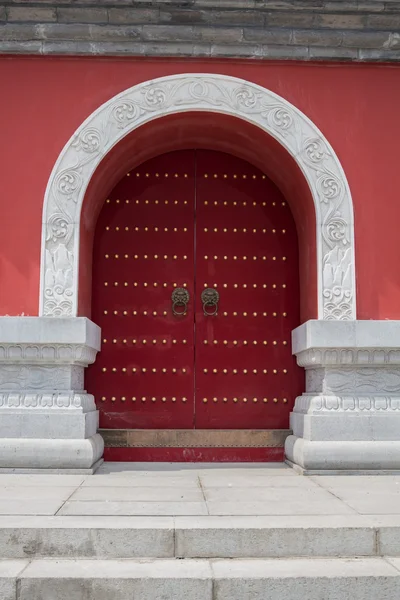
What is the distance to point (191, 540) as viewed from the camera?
2926 mm

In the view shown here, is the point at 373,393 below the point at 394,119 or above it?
below

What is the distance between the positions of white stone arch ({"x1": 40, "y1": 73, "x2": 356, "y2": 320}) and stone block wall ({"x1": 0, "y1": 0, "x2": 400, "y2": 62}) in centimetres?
26

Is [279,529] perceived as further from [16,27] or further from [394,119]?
[16,27]

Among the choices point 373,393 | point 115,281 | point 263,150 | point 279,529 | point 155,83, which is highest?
point 155,83

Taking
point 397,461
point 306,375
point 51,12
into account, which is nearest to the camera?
point 397,461

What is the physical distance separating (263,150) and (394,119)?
3.27 ft

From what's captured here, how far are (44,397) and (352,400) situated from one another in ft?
6.92

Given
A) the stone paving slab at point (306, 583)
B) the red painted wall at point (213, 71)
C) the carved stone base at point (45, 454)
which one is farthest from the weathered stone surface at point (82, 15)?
the stone paving slab at point (306, 583)

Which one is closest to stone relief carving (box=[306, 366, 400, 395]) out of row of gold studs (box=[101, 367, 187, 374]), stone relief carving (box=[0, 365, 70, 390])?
row of gold studs (box=[101, 367, 187, 374])

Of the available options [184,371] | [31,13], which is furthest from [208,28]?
[184,371]

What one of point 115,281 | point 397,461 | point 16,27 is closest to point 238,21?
point 16,27

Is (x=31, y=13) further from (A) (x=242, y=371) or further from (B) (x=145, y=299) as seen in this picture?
(A) (x=242, y=371)

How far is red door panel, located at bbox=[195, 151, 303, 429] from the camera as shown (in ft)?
17.4

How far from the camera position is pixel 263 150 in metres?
5.23
